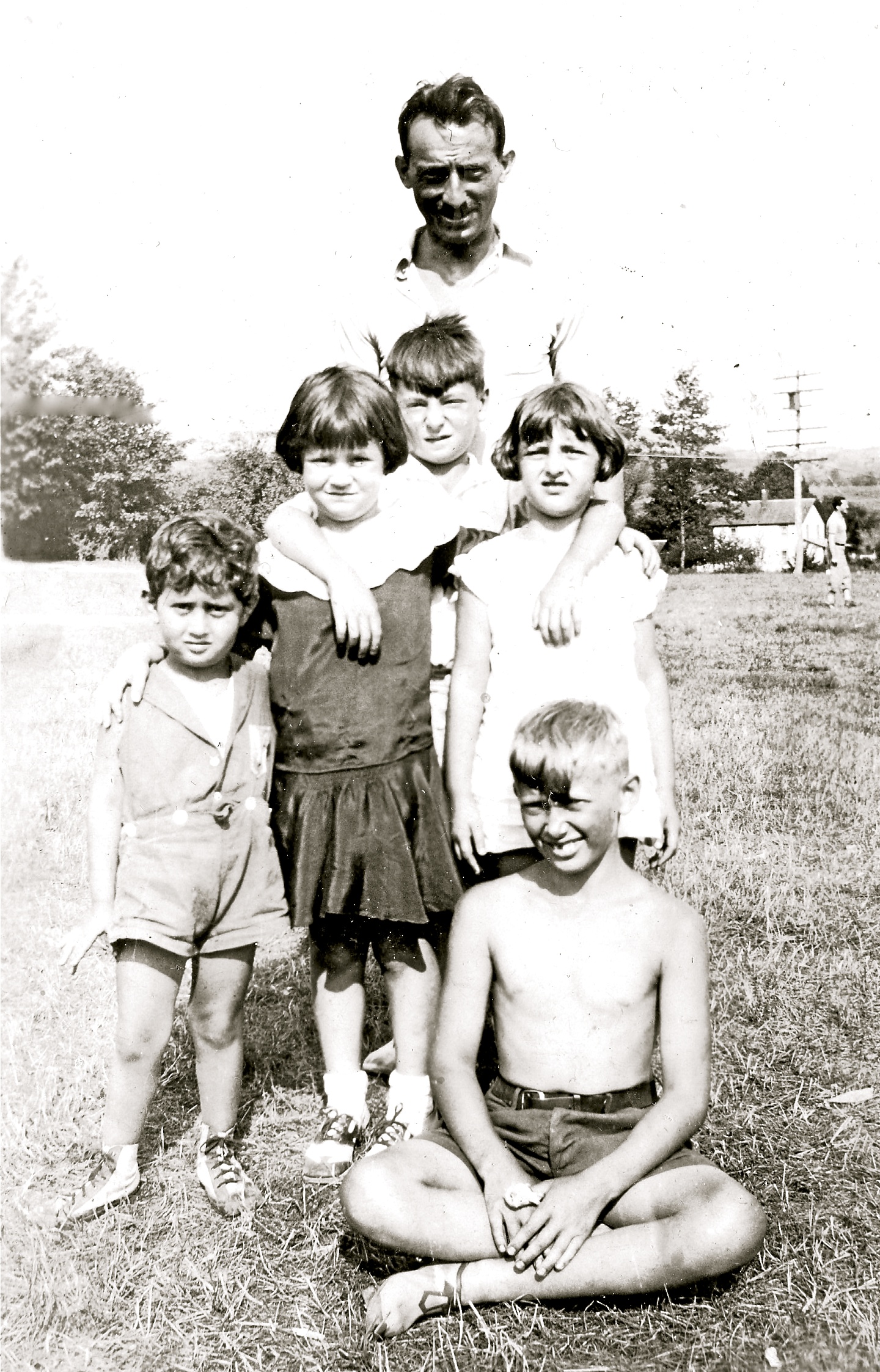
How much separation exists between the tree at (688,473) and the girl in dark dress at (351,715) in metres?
42.1

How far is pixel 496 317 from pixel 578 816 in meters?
1.49

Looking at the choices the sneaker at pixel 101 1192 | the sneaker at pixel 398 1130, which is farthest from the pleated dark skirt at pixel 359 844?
the sneaker at pixel 101 1192

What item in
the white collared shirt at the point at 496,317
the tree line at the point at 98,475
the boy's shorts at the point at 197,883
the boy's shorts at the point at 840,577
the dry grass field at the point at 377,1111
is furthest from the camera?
the boy's shorts at the point at 840,577

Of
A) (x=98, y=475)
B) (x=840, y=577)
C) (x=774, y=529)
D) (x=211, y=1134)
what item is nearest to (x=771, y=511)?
(x=774, y=529)

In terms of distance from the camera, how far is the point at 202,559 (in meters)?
2.83

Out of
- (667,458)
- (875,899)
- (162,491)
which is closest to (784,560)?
(667,458)

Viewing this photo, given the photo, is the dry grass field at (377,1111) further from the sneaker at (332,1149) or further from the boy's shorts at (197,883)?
the boy's shorts at (197,883)

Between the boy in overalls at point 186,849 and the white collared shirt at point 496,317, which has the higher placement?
the white collared shirt at point 496,317

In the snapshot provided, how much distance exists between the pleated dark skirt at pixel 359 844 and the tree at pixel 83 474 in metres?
10.7

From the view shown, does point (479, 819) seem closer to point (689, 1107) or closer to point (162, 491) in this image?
point (689, 1107)

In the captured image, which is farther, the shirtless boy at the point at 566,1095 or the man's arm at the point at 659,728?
the man's arm at the point at 659,728

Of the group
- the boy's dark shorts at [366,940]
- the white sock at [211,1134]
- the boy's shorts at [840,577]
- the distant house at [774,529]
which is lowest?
the white sock at [211,1134]

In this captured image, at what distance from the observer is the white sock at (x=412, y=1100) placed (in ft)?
10.3

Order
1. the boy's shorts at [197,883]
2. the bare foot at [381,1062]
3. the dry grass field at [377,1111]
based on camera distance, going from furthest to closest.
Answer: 1. the bare foot at [381,1062]
2. the boy's shorts at [197,883]
3. the dry grass field at [377,1111]
